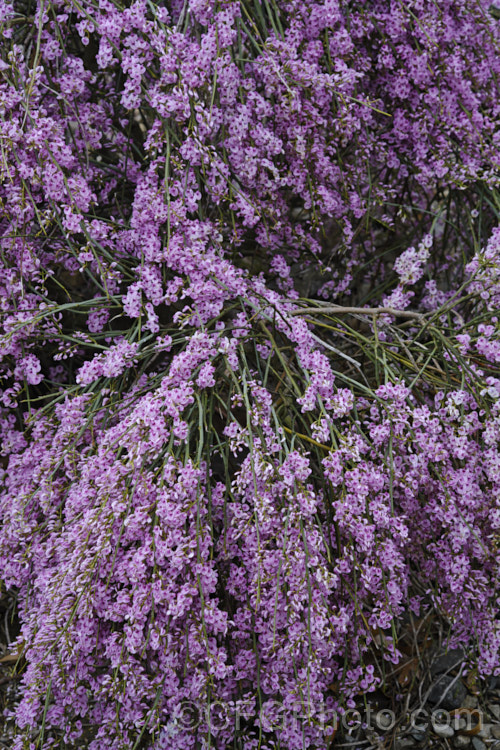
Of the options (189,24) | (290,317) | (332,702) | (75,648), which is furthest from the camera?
(189,24)

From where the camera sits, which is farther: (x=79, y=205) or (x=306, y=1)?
(x=306, y=1)

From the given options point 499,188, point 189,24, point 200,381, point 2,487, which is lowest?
point 2,487

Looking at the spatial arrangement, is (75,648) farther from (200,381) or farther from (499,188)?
(499,188)

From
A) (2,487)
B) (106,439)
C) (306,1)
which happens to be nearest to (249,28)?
(306,1)

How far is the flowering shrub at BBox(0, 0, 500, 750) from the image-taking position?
5.24ft

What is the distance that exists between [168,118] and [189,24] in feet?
1.27

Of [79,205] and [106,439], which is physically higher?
[79,205]

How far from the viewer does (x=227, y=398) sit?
76.0 inches

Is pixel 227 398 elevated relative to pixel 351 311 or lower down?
lower down

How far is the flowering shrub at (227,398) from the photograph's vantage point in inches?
62.9

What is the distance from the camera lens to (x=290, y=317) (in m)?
1.98

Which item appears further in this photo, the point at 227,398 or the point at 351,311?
the point at 351,311

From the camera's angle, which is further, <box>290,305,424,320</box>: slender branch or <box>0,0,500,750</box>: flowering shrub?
<box>290,305,424,320</box>: slender branch

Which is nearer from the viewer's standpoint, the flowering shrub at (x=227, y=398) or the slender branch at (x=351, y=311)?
the flowering shrub at (x=227, y=398)
